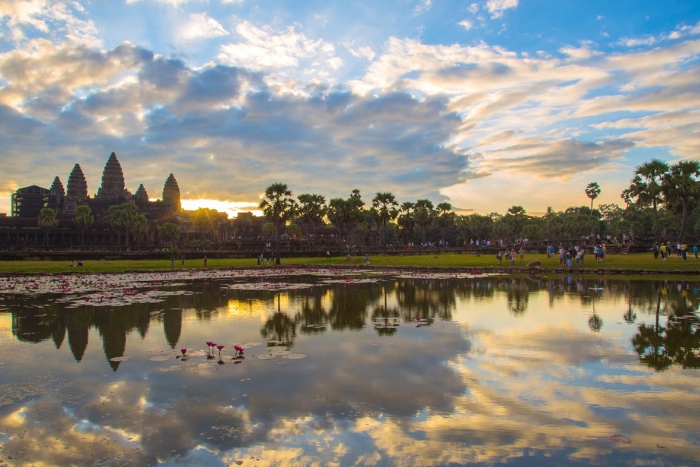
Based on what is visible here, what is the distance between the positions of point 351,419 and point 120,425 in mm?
3329

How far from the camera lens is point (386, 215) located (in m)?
96.8

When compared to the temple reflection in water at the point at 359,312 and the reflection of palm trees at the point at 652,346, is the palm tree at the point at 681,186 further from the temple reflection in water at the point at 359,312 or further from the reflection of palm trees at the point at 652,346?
the reflection of palm trees at the point at 652,346

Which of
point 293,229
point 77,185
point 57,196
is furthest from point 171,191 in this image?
point 293,229

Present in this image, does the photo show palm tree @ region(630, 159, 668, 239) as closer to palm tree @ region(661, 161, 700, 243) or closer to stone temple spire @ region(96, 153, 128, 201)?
palm tree @ region(661, 161, 700, 243)

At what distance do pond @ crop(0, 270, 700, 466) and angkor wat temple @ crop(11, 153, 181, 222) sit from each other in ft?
428

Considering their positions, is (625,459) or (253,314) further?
(253,314)

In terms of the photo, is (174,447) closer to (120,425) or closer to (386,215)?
(120,425)

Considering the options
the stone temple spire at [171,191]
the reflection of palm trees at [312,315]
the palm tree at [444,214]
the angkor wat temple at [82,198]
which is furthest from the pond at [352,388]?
the stone temple spire at [171,191]

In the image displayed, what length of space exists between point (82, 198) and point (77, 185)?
234 inches

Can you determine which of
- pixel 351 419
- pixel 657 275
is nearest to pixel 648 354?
pixel 351 419

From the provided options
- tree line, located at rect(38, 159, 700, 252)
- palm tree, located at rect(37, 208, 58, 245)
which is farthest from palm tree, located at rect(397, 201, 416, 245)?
palm tree, located at rect(37, 208, 58, 245)

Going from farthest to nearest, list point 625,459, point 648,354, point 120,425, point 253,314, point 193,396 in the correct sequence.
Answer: point 253,314, point 648,354, point 193,396, point 120,425, point 625,459

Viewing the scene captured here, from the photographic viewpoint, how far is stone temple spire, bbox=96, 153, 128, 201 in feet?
489

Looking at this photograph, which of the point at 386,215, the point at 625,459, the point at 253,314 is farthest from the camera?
the point at 386,215
